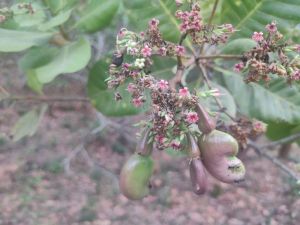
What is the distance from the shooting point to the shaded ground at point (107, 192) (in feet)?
7.22

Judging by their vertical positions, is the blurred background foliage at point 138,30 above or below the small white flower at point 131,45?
below

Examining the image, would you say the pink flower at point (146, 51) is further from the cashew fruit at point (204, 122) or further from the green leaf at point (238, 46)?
the green leaf at point (238, 46)

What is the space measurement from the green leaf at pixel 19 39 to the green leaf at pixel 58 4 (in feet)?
0.21

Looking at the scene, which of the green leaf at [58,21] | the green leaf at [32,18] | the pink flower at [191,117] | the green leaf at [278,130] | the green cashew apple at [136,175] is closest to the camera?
the pink flower at [191,117]

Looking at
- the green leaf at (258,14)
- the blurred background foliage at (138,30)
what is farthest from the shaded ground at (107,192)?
the green leaf at (258,14)

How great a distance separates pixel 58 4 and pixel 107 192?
1091 millimetres

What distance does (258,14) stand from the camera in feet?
3.86

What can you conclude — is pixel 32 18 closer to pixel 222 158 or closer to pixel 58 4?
pixel 58 4

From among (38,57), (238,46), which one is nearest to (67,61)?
(38,57)

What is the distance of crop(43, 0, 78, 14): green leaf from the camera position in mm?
1400

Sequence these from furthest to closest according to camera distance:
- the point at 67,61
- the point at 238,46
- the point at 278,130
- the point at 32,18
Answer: the point at 278,130, the point at 32,18, the point at 67,61, the point at 238,46

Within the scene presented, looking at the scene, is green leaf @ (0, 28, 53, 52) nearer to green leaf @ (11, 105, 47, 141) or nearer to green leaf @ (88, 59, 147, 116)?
green leaf @ (88, 59, 147, 116)

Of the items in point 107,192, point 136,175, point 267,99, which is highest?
point 136,175

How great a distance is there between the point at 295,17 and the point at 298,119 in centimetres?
25
